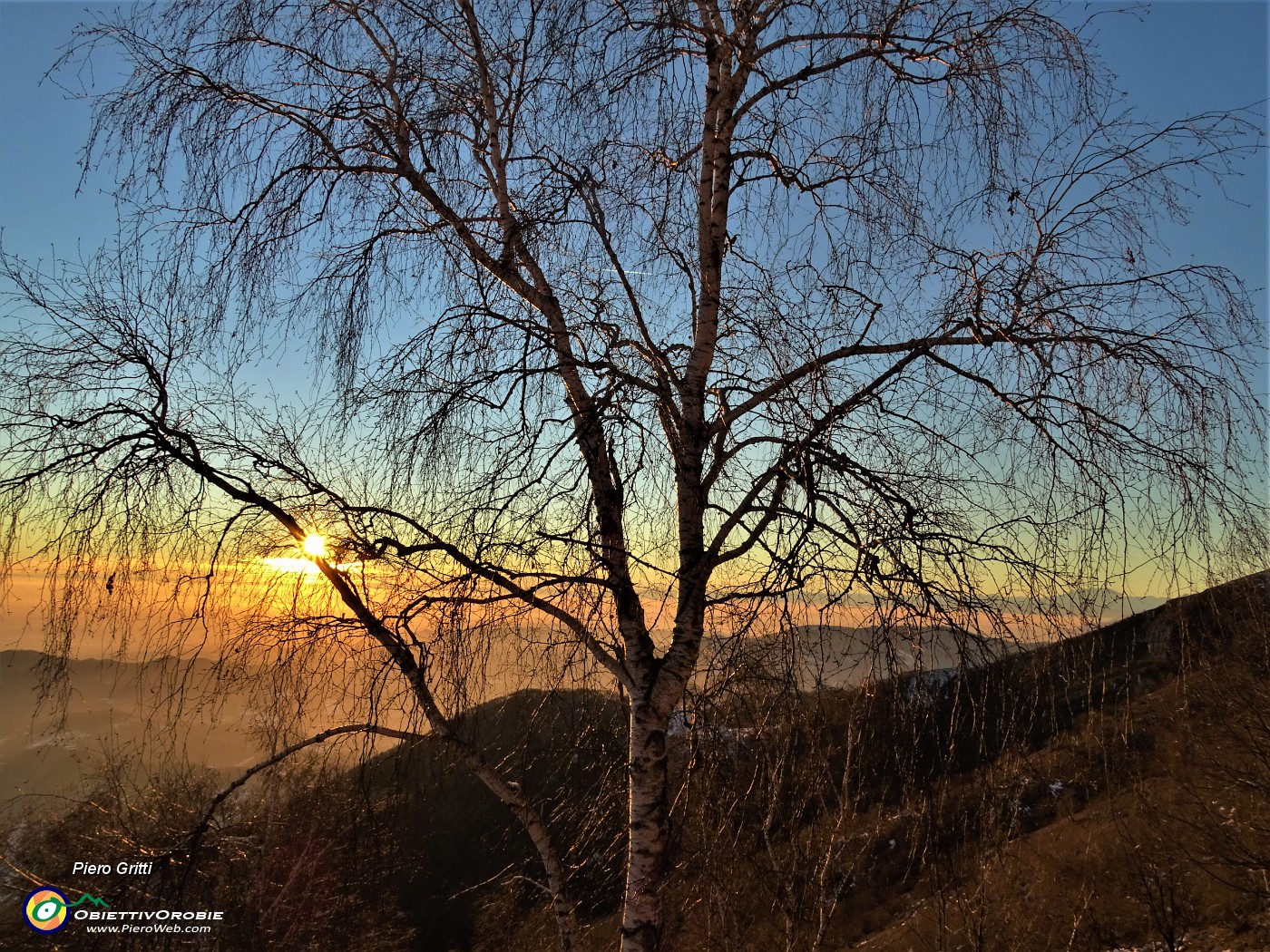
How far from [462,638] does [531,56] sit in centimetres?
274

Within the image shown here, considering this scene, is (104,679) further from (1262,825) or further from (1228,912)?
(1228,912)

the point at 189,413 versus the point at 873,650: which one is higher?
the point at 189,413

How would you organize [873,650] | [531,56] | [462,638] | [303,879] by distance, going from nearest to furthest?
[873,650] → [462,638] → [531,56] → [303,879]

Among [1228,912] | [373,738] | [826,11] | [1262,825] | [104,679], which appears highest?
[826,11]

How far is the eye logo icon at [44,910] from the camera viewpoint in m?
8.86

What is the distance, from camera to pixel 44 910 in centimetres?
954

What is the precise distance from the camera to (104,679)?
2.84 m

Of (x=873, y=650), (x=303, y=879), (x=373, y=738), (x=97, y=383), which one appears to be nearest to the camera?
(x=873, y=650)

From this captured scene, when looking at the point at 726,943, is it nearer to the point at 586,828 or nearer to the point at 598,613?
the point at 586,828

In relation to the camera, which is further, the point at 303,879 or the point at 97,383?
the point at 303,879

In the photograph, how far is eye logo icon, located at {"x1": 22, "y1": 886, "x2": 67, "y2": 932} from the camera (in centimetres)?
886

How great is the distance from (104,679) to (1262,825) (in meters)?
22.6

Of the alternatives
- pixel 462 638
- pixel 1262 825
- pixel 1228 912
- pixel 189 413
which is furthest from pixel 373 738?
pixel 1228 912

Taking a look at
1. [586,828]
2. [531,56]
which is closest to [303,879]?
[586,828]
